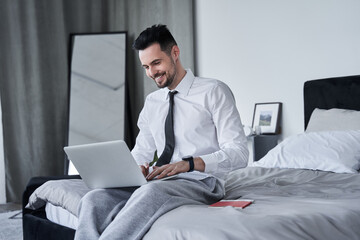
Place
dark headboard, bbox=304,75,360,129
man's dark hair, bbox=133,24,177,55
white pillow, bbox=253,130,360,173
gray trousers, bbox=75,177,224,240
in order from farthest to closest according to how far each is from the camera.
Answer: dark headboard, bbox=304,75,360,129 < white pillow, bbox=253,130,360,173 < man's dark hair, bbox=133,24,177,55 < gray trousers, bbox=75,177,224,240

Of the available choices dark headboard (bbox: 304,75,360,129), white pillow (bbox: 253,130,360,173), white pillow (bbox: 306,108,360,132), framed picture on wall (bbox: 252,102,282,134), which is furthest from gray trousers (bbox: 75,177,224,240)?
framed picture on wall (bbox: 252,102,282,134)

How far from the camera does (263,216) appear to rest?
148cm

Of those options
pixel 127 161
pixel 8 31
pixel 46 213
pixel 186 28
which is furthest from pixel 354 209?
pixel 8 31

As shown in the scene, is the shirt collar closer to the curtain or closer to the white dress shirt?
the white dress shirt

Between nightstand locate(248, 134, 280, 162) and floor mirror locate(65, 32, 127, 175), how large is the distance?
152 cm

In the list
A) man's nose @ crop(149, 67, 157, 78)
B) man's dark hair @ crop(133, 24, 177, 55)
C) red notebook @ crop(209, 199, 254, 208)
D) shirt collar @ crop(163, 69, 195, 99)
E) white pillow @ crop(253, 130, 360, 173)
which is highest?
man's dark hair @ crop(133, 24, 177, 55)

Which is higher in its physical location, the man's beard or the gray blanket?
the man's beard

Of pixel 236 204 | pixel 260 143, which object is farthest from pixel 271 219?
pixel 260 143

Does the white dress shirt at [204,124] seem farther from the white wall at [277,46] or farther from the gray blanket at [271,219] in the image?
the white wall at [277,46]

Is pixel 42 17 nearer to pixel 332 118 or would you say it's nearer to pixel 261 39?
pixel 261 39

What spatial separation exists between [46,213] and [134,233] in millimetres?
1019

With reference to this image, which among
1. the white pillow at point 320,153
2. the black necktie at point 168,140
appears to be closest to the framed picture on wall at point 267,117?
the white pillow at point 320,153

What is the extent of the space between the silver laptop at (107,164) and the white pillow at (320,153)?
1340 millimetres

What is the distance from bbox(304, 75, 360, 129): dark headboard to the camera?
11.0ft
